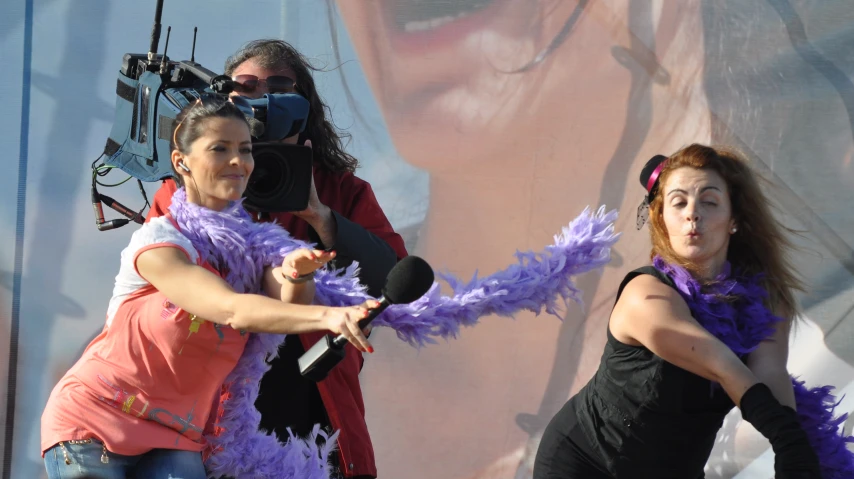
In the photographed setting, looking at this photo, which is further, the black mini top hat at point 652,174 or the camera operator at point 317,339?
the black mini top hat at point 652,174

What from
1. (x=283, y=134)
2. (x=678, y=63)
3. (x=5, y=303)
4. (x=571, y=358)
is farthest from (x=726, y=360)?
(x=5, y=303)

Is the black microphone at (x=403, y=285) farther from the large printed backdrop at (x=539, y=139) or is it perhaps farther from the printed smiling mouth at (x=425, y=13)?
the printed smiling mouth at (x=425, y=13)

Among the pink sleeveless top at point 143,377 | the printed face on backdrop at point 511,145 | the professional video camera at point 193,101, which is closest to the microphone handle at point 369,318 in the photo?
the pink sleeveless top at point 143,377

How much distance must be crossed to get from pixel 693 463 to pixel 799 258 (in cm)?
114

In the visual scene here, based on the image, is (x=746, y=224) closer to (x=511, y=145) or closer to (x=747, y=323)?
(x=747, y=323)

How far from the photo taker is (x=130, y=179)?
267 cm

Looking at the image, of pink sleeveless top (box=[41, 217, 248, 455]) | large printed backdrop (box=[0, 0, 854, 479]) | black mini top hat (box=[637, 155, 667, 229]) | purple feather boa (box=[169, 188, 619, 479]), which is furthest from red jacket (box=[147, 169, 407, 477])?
large printed backdrop (box=[0, 0, 854, 479])

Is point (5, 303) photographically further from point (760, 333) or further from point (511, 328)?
point (760, 333)

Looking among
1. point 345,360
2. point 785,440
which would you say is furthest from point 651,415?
point 345,360

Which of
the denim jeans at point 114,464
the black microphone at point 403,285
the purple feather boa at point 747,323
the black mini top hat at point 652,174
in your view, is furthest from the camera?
the black mini top hat at point 652,174

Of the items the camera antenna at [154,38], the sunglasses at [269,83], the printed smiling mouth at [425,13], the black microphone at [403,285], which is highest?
the printed smiling mouth at [425,13]

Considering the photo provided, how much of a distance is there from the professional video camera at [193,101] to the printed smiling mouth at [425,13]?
1.04m

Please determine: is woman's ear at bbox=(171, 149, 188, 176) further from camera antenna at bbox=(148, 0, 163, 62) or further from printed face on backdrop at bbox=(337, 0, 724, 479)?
printed face on backdrop at bbox=(337, 0, 724, 479)

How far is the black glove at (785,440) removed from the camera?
1.59 meters
